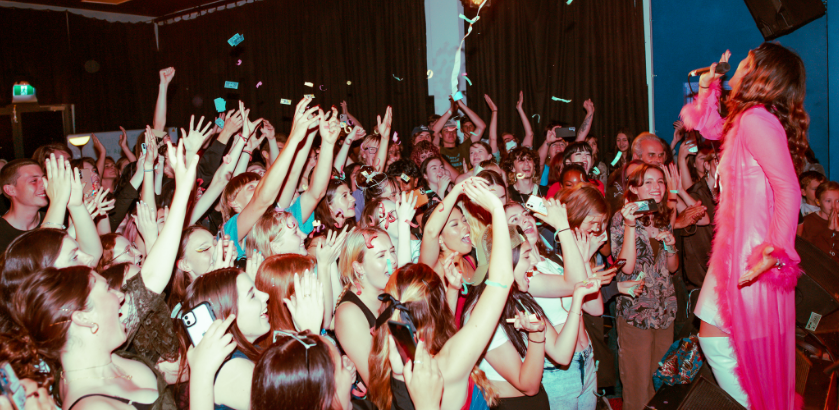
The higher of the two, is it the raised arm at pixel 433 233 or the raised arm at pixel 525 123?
the raised arm at pixel 525 123

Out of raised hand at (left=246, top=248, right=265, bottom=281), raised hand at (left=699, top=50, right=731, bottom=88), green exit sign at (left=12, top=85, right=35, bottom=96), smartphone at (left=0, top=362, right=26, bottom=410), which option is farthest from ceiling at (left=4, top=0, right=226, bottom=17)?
smartphone at (left=0, top=362, right=26, bottom=410)

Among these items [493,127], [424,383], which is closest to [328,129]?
[424,383]

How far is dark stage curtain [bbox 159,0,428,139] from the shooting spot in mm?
8242

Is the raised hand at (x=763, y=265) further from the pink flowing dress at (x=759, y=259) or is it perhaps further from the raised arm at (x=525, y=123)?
the raised arm at (x=525, y=123)

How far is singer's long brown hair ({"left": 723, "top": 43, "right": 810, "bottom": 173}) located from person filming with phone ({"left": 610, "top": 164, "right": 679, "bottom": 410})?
948 millimetres

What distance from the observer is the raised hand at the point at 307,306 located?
1.74 m

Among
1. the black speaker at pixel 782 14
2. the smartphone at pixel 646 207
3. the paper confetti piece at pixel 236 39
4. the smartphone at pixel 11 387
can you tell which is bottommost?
the smartphone at pixel 11 387

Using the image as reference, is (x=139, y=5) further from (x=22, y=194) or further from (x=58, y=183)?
(x=58, y=183)

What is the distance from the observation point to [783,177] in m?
2.09

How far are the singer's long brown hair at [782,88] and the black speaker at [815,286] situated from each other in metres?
0.68

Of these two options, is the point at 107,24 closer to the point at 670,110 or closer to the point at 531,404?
the point at 670,110

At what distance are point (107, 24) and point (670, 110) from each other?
9.50 metres

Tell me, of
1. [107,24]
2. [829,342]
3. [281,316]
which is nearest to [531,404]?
[281,316]

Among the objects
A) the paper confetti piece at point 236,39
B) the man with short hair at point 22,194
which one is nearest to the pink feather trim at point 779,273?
the man with short hair at point 22,194
